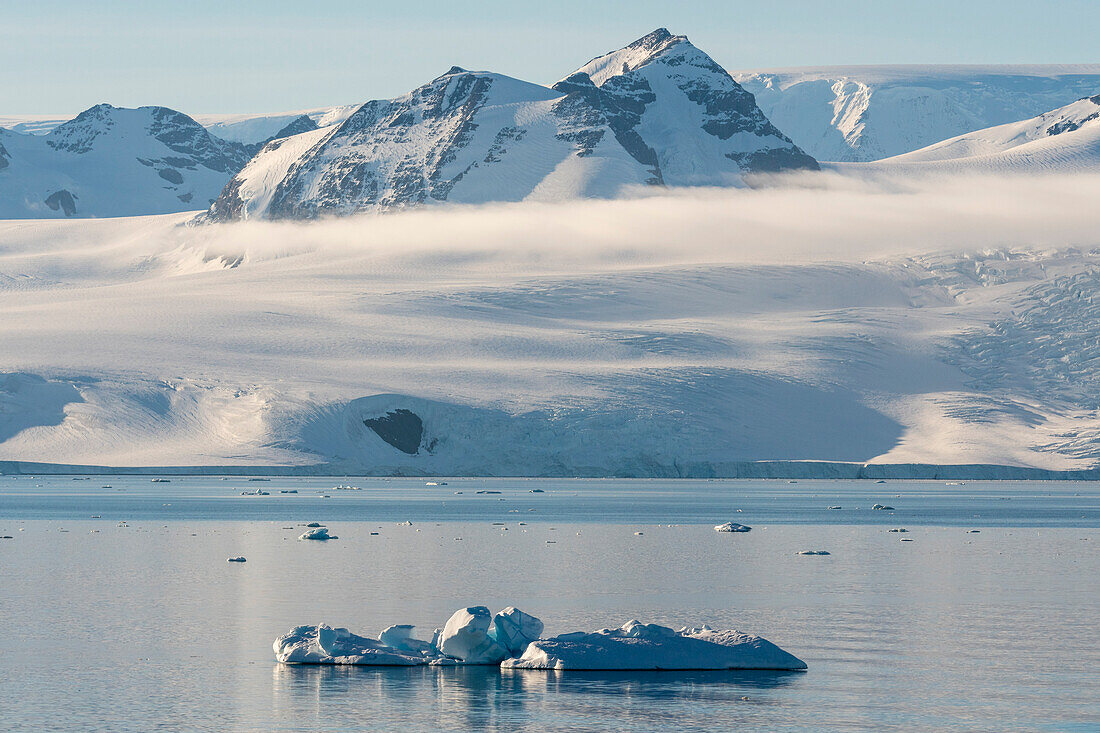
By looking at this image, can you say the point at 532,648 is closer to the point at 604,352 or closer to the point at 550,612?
the point at 550,612

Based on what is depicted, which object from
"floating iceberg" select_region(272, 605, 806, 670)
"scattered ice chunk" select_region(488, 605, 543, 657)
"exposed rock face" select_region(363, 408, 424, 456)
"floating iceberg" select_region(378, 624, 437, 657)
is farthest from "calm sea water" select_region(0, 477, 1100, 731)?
"exposed rock face" select_region(363, 408, 424, 456)

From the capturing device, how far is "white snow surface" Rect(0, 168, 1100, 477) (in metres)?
116

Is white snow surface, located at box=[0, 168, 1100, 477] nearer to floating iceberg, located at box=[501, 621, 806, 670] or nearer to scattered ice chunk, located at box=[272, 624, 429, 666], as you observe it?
scattered ice chunk, located at box=[272, 624, 429, 666]

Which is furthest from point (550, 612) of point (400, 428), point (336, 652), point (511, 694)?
point (400, 428)

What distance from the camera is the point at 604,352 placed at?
134500 millimetres

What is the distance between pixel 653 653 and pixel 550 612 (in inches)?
257

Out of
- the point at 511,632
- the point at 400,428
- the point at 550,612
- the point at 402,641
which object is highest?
the point at 511,632

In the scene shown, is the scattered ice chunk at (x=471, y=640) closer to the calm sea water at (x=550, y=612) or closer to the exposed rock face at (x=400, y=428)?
the calm sea water at (x=550, y=612)

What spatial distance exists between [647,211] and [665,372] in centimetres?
7250

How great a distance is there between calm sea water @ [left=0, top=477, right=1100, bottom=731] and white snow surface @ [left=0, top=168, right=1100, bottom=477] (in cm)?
4657

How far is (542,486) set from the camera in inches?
4692

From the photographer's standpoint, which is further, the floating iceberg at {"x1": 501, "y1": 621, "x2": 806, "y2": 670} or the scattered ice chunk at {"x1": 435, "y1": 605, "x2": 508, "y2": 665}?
the scattered ice chunk at {"x1": 435, "y1": 605, "x2": 508, "y2": 665}

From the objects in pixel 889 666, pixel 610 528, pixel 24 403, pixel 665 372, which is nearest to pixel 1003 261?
pixel 665 372

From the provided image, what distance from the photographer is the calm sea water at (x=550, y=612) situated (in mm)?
21656
